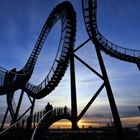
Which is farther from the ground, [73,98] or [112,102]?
[73,98]

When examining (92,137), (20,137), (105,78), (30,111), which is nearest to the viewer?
(20,137)

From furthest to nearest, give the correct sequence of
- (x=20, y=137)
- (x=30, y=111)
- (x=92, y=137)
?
(x=92, y=137), (x=30, y=111), (x=20, y=137)

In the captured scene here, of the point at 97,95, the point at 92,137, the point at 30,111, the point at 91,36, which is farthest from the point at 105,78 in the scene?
the point at 92,137

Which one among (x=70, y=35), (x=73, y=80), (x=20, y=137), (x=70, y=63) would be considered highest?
(x=70, y=35)

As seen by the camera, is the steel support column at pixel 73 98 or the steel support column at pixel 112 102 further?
the steel support column at pixel 73 98

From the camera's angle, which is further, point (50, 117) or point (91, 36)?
point (91, 36)

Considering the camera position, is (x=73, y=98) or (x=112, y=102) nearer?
(x=112, y=102)

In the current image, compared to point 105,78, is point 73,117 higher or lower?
lower

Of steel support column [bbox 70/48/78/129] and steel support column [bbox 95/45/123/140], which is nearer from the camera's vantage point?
steel support column [bbox 95/45/123/140]

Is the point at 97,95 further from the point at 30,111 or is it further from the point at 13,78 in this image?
the point at 30,111
